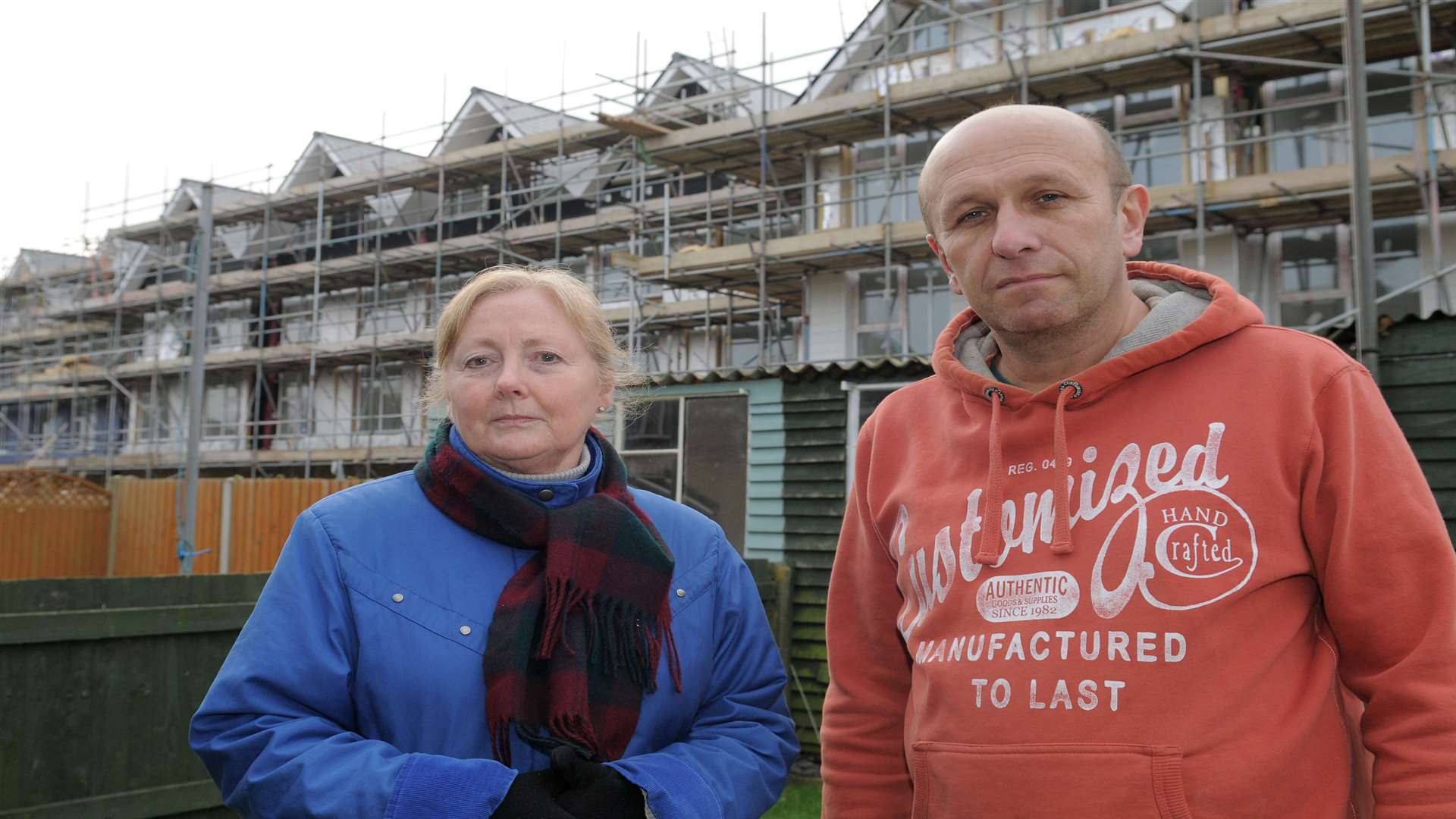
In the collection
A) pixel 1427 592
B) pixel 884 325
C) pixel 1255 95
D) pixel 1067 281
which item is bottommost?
pixel 1427 592

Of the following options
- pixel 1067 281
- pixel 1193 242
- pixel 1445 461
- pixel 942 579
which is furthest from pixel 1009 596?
pixel 1193 242

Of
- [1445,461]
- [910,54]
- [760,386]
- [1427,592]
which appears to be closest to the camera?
[1427,592]

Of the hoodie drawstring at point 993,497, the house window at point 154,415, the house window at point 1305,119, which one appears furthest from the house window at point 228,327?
the hoodie drawstring at point 993,497

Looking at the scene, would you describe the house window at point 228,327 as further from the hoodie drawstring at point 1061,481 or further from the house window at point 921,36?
the hoodie drawstring at point 1061,481

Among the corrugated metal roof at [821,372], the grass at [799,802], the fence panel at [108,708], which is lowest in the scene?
the grass at [799,802]

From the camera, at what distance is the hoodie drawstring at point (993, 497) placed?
2.11 meters

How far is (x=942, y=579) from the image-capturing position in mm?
2172

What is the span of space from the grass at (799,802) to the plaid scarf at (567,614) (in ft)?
18.8

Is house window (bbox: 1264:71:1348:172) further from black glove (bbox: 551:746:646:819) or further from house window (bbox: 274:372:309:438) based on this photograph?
house window (bbox: 274:372:309:438)

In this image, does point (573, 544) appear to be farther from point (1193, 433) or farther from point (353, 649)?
point (1193, 433)

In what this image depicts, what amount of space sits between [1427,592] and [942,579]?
2.52ft

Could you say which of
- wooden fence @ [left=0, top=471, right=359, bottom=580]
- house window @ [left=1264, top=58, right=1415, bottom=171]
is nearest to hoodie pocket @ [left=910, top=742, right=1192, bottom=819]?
house window @ [left=1264, top=58, right=1415, bottom=171]

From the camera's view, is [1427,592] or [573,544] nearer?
[1427,592]

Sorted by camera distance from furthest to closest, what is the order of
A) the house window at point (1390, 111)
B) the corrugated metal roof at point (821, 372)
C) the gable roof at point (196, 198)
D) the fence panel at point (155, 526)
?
the gable roof at point (196, 198) → the fence panel at point (155, 526) → the house window at point (1390, 111) → the corrugated metal roof at point (821, 372)
